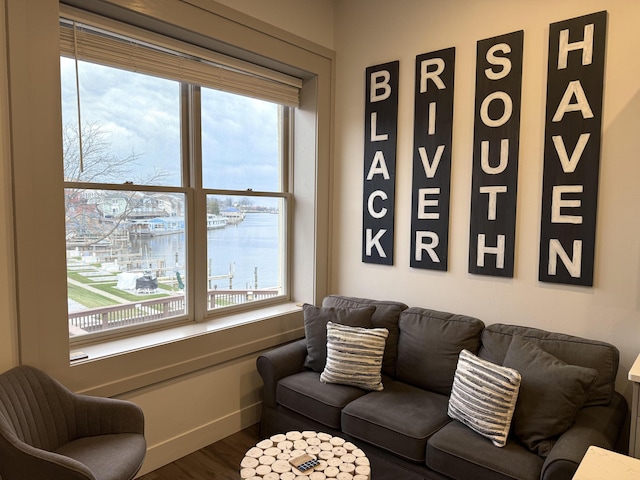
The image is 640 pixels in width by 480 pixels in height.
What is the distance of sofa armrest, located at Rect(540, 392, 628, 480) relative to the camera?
173 centimetres

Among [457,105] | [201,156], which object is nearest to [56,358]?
[201,156]

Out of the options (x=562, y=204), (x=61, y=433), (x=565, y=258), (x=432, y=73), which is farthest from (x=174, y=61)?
(x=565, y=258)

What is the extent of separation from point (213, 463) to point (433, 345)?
1.51 metres

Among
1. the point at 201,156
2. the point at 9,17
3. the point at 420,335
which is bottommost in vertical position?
the point at 420,335

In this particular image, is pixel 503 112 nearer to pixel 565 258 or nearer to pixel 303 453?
pixel 565 258

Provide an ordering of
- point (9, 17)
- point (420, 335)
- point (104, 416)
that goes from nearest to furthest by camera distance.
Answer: point (9, 17) < point (104, 416) < point (420, 335)

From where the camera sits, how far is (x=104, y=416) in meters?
2.06

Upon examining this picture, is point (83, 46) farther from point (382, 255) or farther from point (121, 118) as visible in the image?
point (382, 255)

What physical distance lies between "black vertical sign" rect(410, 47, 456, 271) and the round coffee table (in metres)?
1.44

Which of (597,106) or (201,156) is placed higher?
(597,106)

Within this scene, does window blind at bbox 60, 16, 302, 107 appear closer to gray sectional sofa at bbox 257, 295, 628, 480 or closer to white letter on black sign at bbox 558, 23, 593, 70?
gray sectional sofa at bbox 257, 295, 628, 480

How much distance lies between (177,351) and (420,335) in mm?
1489

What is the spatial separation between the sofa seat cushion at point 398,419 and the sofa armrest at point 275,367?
0.54 m

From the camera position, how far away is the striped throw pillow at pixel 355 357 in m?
2.62
